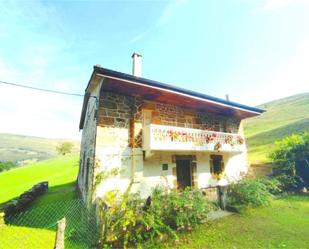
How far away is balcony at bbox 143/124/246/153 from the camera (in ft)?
28.9

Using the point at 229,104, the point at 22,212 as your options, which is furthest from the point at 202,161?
the point at 22,212

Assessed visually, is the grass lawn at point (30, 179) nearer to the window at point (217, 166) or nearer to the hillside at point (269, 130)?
the window at point (217, 166)

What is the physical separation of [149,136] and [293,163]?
39.3 feet

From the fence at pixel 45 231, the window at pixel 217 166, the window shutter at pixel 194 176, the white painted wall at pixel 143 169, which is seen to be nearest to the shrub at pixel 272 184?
the window at pixel 217 166

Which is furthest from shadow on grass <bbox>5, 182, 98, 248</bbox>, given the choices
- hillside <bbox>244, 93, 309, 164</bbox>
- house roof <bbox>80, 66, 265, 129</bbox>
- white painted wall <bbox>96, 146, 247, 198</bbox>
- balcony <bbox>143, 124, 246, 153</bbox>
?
hillside <bbox>244, 93, 309, 164</bbox>

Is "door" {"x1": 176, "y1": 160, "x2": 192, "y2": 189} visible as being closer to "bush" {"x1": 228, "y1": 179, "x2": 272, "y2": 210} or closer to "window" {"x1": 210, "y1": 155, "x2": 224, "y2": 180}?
"window" {"x1": 210, "y1": 155, "x2": 224, "y2": 180}

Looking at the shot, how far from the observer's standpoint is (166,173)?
9.94m

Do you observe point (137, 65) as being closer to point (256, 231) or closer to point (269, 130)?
point (256, 231)

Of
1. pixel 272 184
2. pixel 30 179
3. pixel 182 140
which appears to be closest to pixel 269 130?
pixel 272 184

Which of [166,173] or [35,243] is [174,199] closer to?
[166,173]

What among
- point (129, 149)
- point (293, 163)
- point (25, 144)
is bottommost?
point (293, 163)

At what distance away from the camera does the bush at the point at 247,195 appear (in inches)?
373

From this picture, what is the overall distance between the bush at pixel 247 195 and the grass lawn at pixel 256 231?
0.40 metres

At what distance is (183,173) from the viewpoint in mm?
10891
